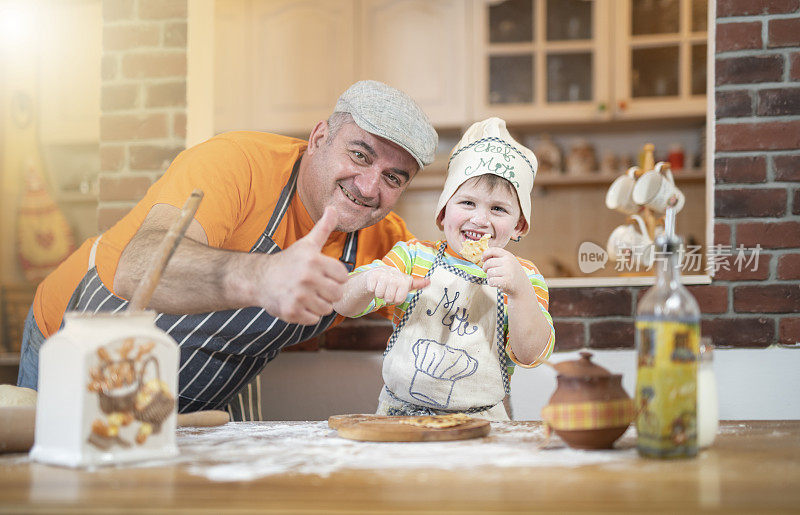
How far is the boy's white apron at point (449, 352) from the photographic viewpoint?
66.2 inches

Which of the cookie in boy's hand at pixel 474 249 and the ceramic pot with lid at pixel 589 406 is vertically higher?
the cookie in boy's hand at pixel 474 249

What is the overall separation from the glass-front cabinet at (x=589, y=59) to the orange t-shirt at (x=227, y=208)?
99.4 inches

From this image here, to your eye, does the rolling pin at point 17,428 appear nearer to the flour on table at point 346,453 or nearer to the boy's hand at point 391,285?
the flour on table at point 346,453

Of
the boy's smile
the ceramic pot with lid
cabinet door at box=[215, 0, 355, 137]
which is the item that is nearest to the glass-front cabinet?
cabinet door at box=[215, 0, 355, 137]

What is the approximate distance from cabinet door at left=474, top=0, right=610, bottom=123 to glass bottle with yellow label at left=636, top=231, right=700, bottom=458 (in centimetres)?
343

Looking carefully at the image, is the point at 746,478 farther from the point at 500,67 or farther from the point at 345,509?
the point at 500,67

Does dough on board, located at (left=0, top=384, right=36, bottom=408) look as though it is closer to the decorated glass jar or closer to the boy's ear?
the decorated glass jar

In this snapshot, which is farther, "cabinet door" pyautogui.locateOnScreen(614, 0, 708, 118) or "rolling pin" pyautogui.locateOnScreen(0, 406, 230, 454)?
"cabinet door" pyautogui.locateOnScreen(614, 0, 708, 118)

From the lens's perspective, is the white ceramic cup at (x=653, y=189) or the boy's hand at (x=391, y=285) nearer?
the boy's hand at (x=391, y=285)

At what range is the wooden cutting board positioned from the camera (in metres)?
1.20

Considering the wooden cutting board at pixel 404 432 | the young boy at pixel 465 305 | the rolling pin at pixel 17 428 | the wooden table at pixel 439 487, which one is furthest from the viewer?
the young boy at pixel 465 305

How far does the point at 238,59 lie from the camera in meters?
4.48

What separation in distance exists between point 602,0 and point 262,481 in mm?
4008

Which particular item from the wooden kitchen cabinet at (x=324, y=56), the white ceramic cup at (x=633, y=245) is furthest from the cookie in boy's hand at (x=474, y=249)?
the wooden kitchen cabinet at (x=324, y=56)
